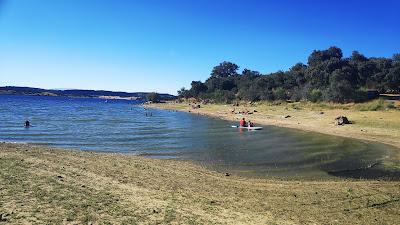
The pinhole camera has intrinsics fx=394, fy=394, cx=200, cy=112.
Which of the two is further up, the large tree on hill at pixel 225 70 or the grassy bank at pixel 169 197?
the large tree on hill at pixel 225 70

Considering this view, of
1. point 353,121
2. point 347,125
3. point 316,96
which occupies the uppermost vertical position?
point 316,96

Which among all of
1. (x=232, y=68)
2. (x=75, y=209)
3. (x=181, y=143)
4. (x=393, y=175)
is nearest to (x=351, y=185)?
(x=393, y=175)

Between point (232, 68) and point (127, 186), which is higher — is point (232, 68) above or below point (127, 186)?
above

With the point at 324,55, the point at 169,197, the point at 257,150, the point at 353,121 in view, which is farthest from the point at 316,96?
the point at 169,197

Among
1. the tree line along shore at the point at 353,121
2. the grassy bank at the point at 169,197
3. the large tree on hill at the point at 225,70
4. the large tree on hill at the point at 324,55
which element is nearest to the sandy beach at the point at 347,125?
the tree line along shore at the point at 353,121

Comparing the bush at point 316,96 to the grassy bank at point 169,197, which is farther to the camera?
the bush at point 316,96

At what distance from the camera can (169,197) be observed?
1301 cm

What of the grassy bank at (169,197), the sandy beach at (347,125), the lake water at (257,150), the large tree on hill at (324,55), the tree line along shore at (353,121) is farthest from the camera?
the large tree on hill at (324,55)

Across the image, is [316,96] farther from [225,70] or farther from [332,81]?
[225,70]

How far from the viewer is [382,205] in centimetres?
1284

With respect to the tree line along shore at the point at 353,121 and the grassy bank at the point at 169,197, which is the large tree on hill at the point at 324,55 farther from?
the grassy bank at the point at 169,197

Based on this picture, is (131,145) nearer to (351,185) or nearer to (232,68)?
(351,185)

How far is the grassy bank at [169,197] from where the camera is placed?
34.4ft

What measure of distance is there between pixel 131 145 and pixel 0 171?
1565cm
